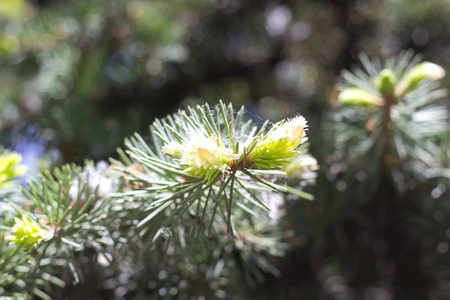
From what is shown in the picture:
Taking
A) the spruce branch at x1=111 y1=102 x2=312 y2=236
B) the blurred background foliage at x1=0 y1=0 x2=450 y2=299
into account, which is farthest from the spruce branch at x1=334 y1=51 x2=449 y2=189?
the spruce branch at x1=111 y1=102 x2=312 y2=236

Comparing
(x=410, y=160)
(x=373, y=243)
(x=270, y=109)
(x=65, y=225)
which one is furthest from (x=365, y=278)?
(x=65, y=225)

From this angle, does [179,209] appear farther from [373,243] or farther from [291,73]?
[291,73]

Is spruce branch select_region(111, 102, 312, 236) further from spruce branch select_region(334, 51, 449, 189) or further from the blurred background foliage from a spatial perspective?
spruce branch select_region(334, 51, 449, 189)

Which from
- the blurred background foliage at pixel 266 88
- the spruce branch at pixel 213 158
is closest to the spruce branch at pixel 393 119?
the blurred background foliage at pixel 266 88

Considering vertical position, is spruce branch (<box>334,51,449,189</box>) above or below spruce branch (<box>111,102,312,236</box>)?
above

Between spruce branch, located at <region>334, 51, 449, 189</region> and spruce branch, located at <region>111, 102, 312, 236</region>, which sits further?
spruce branch, located at <region>334, 51, 449, 189</region>

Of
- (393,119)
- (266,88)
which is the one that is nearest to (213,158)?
(393,119)

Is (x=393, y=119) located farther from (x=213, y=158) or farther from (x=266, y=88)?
(x=266, y=88)

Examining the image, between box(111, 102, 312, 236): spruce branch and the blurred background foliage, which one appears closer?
box(111, 102, 312, 236): spruce branch
